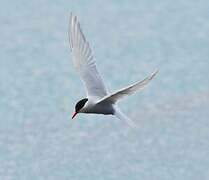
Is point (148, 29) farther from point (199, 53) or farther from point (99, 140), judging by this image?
point (99, 140)

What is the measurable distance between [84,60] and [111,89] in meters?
1.37

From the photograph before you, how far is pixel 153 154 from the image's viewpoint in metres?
4.98

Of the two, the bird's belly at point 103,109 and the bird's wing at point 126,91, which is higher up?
the bird's wing at point 126,91

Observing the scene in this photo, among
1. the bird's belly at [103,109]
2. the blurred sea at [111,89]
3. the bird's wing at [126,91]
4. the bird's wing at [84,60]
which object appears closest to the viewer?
the bird's wing at [126,91]

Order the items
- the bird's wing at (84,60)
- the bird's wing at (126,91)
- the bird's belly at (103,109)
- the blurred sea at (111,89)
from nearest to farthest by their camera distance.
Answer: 1. the bird's wing at (126,91)
2. the bird's belly at (103,109)
3. the bird's wing at (84,60)
4. the blurred sea at (111,89)

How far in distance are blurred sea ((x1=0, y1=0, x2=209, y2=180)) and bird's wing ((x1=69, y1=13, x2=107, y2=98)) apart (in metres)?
0.49

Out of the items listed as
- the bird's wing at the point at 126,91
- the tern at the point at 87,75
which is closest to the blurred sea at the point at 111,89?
the tern at the point at 87,75

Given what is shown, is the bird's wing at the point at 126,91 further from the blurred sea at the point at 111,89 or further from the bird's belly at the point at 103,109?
the blurred sea at the point at 111,89

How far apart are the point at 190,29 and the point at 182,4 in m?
0.83

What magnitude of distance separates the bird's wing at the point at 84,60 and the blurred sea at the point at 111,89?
0.49 m

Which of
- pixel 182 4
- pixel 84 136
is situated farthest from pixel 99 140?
pixel 182 4

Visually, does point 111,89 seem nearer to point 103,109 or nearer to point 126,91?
point 103,109

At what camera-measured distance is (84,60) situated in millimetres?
4695

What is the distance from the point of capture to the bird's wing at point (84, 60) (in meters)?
4.59
